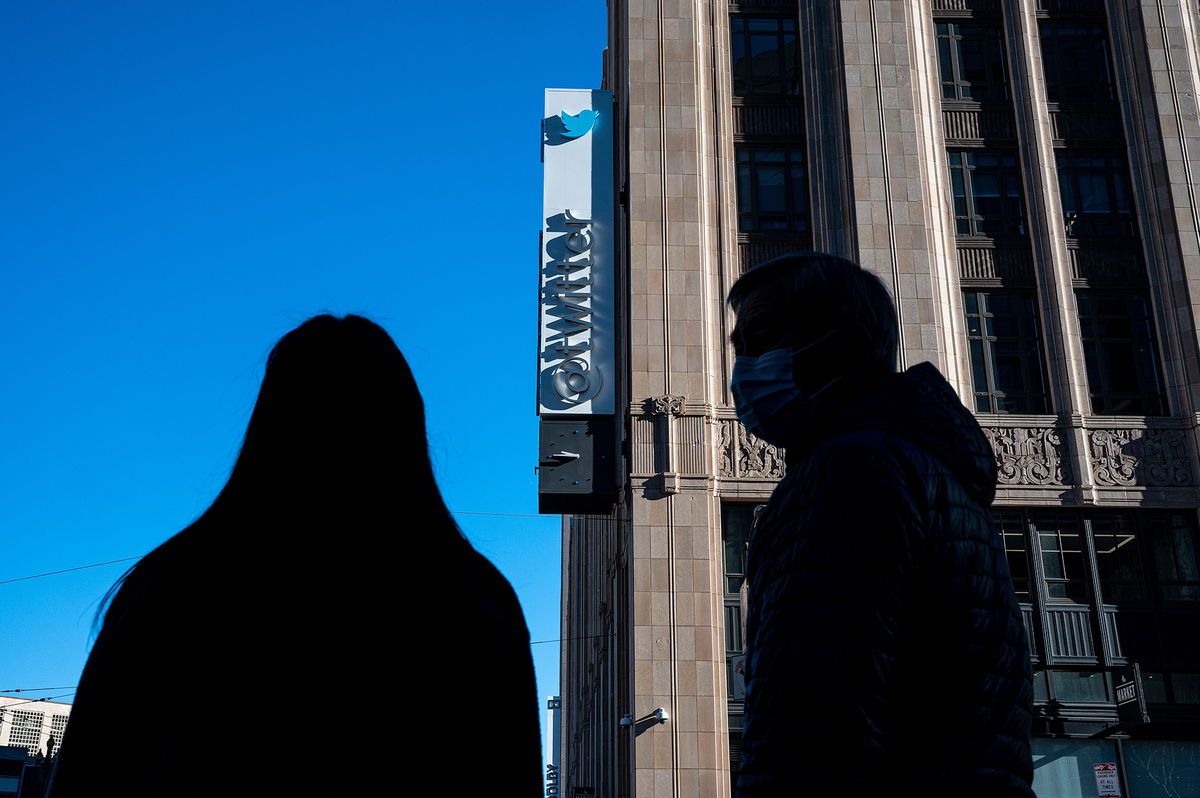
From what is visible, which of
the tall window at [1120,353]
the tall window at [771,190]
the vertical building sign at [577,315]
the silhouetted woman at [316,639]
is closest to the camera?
the silhouetted woman at [316,639]

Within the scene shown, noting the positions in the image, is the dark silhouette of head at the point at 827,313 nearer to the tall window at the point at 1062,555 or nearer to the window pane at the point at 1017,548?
the window pane at the point at 1017,548

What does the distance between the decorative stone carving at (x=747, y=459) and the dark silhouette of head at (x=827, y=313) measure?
22.8 meters

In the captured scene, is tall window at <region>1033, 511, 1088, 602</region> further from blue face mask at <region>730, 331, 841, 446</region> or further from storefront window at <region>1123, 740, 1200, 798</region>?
blue face mask at <region>730, 331, 841, 446</region>

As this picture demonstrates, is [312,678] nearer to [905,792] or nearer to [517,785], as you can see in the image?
[517,785]

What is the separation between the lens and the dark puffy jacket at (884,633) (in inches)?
104

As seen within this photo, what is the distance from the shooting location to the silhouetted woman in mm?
2332

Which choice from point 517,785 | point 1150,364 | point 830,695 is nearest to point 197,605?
point 517,785

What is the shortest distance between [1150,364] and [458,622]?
1106 inches

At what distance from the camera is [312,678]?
241 centimetres

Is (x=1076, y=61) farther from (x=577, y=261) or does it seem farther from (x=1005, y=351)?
(x=577, y=261)

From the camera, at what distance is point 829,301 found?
10.9 ft

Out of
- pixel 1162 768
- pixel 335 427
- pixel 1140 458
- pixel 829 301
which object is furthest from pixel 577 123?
pixel 335 427

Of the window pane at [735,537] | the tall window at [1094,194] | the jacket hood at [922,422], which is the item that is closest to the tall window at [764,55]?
the tall window at [1094,194]

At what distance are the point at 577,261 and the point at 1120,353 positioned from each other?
1341cm
